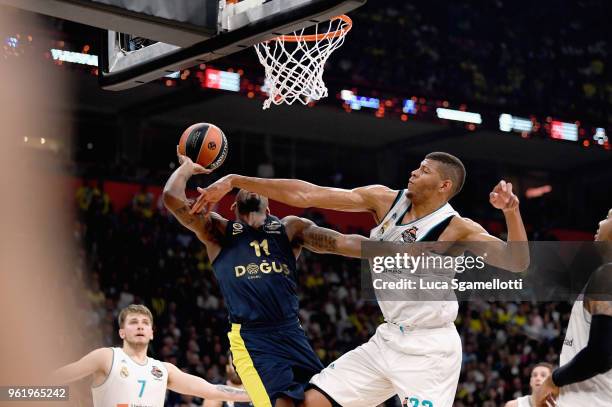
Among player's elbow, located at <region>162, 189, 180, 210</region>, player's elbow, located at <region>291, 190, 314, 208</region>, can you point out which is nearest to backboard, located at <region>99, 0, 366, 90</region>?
player's elbow, located at <region>162, 189, 180, 210</region>

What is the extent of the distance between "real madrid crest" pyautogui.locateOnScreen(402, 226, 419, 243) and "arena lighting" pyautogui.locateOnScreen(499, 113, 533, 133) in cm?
1219

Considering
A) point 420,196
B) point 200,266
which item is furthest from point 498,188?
point 200,266

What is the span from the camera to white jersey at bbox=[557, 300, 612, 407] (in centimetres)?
373

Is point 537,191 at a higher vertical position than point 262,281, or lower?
higher

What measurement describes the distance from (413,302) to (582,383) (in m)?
0.98

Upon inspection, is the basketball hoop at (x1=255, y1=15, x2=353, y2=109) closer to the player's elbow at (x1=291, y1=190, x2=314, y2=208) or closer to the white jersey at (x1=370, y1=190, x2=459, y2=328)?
the player's elbow at (x1=291, y1=190, x2=314, y2=208)

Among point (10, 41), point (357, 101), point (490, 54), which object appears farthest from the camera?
point (490, 54)

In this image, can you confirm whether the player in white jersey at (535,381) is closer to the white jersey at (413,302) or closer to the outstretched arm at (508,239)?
the white jersey at (413,302)

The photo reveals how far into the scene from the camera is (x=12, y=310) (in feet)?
5.47

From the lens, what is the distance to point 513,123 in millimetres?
16484

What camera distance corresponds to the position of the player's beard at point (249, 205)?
5.12 metres

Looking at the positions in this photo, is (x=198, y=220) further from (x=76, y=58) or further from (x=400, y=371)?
(x=76, y=58)

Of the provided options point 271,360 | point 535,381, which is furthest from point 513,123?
point 271,360

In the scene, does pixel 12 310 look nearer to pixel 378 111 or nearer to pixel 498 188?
pixel 498 188
